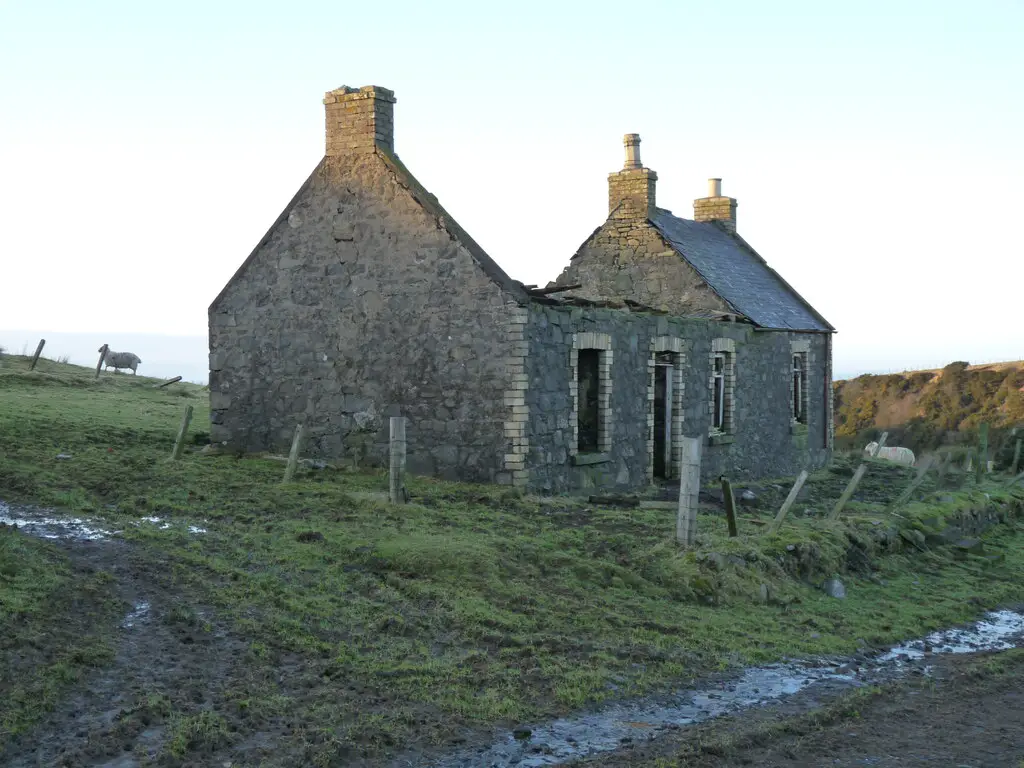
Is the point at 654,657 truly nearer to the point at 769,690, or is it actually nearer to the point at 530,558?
the point at 769,690

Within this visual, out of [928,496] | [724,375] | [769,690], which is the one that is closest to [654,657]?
[769,690]

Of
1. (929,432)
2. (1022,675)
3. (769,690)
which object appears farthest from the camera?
(929,432)

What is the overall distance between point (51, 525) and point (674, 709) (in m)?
7.89

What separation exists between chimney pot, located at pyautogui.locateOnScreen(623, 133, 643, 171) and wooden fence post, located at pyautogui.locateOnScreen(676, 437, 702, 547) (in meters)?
14.0

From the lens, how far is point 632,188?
24656 millimetres

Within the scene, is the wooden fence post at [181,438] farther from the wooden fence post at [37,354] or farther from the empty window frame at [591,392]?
the wooden fence post at [37,354]

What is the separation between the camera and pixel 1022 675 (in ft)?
30.5

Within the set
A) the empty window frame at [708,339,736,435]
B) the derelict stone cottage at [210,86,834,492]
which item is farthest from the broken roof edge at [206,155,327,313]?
the empty window frame at [708,339,736,435]

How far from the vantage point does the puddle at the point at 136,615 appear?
349 inches

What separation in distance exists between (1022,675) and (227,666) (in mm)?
6734

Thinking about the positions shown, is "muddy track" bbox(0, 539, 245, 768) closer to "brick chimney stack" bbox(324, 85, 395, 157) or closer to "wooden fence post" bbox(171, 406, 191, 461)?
"wooden fence post" bbox(171, 406, 191, 461)

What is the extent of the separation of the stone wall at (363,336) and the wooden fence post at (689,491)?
15.6 ft

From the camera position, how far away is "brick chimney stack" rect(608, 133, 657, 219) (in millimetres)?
24500

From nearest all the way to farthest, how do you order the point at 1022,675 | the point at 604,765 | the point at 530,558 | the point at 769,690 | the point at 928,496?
the point at 604,765 < the point at 769,690 < the point at 1022,675 < the point at 530,558 < the point at 928,496
